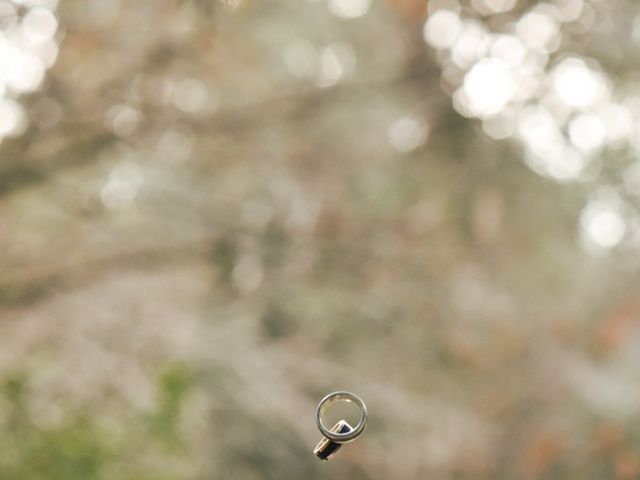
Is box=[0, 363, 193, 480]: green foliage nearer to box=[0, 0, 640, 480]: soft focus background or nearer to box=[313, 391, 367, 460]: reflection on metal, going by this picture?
box=[0, 0, 640, 480]: soft focus background

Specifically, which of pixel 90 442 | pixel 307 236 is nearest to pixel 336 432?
pixel 90 442

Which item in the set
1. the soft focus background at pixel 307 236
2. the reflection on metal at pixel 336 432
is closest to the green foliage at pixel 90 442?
the soft focus background at pixel 307 236

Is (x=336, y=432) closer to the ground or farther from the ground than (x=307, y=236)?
closer to the ground

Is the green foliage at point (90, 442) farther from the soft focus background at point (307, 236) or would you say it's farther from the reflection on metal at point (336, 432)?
the reflection on metal at point (336, 432)

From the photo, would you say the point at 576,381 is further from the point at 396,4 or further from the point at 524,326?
the point at 396,4

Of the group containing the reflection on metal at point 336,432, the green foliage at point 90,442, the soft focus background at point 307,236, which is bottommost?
the reflection on metal at point 336,432

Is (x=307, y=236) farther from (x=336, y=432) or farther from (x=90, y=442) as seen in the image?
(x=336, y=432)

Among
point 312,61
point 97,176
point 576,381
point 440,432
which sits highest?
point 312,61

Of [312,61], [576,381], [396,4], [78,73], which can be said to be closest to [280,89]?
[312,61]
